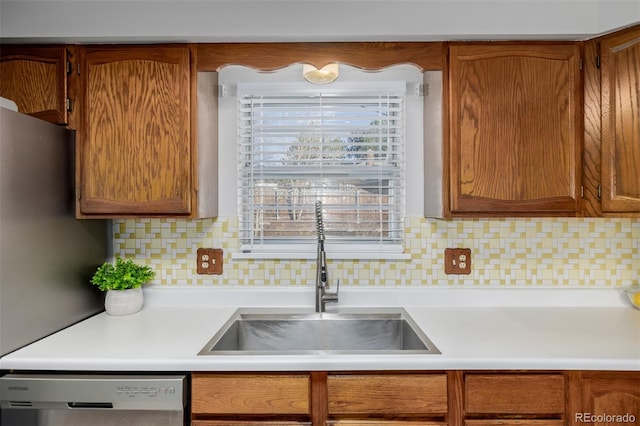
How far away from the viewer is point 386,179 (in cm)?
192

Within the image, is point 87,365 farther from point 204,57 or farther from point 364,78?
point 364,78

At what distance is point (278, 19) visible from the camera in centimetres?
151

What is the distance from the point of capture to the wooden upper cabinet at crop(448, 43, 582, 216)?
1.52m

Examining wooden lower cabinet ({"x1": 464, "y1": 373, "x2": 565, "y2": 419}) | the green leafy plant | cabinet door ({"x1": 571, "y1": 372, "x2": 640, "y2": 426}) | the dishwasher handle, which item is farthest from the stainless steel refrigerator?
cabinet door ({"x1": 571, "y1": 372, "x2": 640, "y2": 426})

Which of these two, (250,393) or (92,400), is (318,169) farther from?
(92,400)

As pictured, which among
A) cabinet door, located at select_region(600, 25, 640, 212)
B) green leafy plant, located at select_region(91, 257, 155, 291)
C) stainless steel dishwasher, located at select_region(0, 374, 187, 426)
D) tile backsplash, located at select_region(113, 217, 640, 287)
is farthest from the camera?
tile backsplash, located at select_region(113, 217, 640, 287)

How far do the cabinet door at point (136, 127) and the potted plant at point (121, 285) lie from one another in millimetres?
316

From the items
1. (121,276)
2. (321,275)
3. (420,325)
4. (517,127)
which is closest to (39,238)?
(121,276)

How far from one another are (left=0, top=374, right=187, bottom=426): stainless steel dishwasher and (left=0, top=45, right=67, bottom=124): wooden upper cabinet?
0.96 m

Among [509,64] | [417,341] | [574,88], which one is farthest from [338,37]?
[417,341]

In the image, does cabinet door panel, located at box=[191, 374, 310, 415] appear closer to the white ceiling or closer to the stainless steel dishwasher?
the stainless steel dishwasher

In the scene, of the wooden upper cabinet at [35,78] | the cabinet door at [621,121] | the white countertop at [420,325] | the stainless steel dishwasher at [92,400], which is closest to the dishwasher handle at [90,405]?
the stainless steel dishwasher at [92,400]

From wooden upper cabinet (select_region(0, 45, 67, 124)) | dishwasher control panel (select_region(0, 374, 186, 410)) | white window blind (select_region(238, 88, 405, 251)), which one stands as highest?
wooden upper cabinet (select_region(0, 45, 67, 124))

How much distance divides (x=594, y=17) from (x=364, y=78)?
92 centimetres
